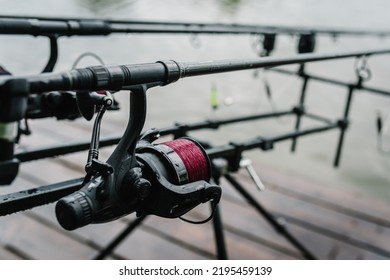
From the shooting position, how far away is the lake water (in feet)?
11.9

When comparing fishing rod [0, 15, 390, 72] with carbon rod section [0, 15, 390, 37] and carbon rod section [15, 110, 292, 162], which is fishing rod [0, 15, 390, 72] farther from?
carbon rod section [15, 110, 292, 162]

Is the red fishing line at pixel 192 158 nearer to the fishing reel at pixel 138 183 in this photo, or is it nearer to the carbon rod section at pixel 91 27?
the fishing reel at pixel 138 183

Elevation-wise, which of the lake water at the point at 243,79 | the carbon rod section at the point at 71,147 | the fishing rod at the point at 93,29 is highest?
the fishing rod at the point at 93,29

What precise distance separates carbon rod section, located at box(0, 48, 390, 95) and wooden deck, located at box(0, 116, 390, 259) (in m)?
1.09

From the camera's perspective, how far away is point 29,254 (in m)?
1.84

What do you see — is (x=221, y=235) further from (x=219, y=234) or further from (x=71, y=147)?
(x=71, y=147)

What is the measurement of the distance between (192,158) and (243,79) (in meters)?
4.50

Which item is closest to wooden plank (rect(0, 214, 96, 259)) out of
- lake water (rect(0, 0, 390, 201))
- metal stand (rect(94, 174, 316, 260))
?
metal stand (rect(94, 174, 316, 260))

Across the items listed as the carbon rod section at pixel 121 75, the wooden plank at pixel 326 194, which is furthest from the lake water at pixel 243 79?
the carbon rod section at pixel 121 75

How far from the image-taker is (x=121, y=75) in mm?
751

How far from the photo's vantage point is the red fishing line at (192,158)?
0.92 metres
